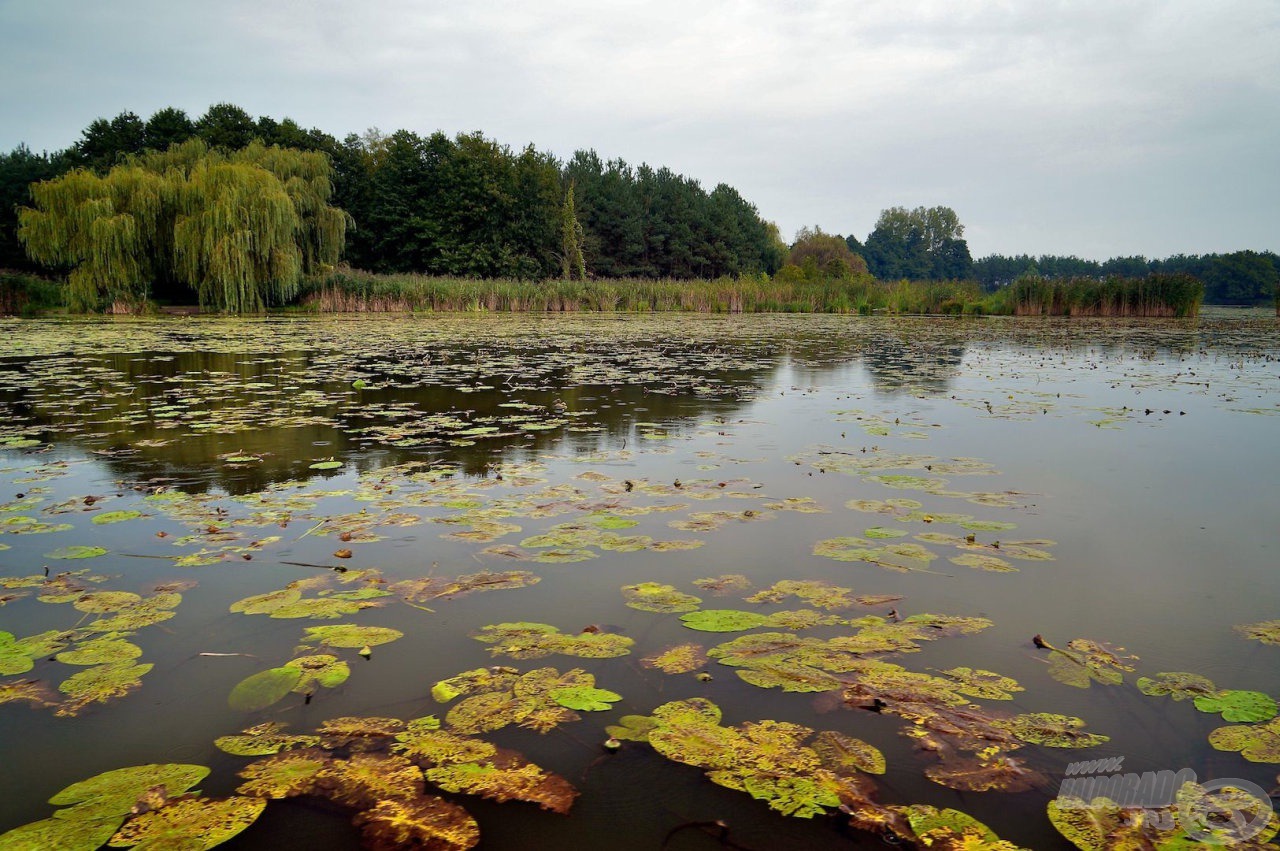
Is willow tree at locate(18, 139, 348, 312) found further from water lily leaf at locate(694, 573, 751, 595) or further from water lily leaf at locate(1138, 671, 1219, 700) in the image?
water lily leaf at locate(1138, 671, 1219, 700)

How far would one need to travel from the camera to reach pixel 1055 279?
2692cm

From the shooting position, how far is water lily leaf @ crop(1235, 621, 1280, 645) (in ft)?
7.67

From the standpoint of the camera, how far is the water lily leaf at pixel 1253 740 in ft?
5.69

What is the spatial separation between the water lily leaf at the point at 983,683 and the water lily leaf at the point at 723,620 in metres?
0.61

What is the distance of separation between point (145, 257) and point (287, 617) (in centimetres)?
2291

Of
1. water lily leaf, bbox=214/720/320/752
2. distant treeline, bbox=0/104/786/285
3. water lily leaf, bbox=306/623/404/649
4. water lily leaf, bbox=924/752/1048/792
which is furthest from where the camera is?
distant treeline, bbox=0/104/786/285

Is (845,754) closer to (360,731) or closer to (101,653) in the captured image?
(360,731)

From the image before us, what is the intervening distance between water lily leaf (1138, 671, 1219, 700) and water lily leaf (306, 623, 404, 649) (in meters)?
2.25

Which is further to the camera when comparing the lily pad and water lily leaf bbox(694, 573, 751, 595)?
water lily leaf bbox(694, 573, 751, 595)

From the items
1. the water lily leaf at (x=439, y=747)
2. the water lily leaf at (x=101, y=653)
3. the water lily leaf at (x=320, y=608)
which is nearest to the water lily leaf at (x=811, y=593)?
the water lily leaf at (x=439, y=747)

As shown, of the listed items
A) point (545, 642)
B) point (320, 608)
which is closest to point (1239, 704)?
point (545, 642)

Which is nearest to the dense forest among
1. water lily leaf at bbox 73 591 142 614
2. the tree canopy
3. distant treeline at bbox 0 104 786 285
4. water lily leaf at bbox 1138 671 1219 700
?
distant treeline at bbox 0 104 786 285

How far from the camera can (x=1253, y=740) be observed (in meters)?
1.79

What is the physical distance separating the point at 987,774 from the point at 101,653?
252 centimetres
